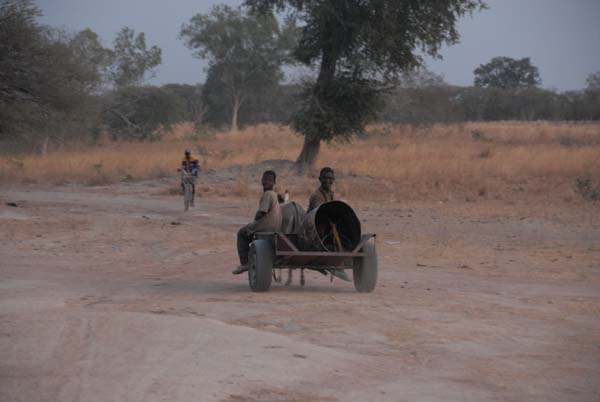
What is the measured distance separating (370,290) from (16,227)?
9.51 meters

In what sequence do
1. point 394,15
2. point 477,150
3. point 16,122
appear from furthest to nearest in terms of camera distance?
point 477,150, point 394,15, point 16,122

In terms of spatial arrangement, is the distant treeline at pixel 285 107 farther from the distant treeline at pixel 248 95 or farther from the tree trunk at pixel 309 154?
the tree trunk at pixel 309 154

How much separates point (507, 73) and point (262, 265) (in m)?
88.2

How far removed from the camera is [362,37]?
2686 cm

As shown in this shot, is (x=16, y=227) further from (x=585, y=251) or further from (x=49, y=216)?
(x=585, y=251)

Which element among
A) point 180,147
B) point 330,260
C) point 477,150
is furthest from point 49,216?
point 180,147

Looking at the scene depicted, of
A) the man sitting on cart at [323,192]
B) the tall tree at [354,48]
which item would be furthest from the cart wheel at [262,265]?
the tall tree at [354,48]

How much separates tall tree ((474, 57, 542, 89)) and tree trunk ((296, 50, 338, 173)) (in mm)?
66134

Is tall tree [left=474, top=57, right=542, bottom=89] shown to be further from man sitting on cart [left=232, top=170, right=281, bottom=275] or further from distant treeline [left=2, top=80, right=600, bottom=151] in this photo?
man sitting on cart [left=232, top=170, right=281, bottom=275]

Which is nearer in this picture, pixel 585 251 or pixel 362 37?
pixel 585 251

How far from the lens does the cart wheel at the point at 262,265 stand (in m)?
9.55

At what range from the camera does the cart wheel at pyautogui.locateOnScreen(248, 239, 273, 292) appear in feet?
31.3

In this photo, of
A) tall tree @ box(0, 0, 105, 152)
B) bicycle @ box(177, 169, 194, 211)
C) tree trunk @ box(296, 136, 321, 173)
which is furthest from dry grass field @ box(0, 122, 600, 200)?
tall tree @ box(0, 0, 105, 152)

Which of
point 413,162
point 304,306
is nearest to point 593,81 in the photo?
point 413,162
